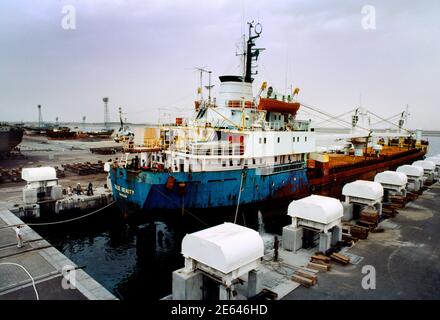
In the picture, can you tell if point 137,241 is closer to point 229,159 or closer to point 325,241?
point 229,159

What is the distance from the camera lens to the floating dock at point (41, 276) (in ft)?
34.0

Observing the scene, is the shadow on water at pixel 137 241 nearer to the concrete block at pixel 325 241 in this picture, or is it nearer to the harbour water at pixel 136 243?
the harbour water at pixel 136 243

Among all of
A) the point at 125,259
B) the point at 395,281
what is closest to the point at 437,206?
the point at 395,281

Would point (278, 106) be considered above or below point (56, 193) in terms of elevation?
above

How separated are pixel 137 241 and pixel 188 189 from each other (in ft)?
14.9

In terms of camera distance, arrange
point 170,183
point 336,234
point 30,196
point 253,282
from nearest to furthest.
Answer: point 253,282
point 336,234
point 170,183
point 30,196

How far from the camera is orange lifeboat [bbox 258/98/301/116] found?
2603 centimetres

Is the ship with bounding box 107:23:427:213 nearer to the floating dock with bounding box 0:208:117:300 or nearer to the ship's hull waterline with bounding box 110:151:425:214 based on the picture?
the ship's hull waterline with bounding box 110:151:425:214

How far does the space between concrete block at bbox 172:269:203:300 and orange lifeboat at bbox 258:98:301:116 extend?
1880cm

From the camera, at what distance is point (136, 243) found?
20.1 metres

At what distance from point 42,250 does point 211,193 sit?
10408 millimetres

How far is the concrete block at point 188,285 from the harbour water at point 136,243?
18.8ft

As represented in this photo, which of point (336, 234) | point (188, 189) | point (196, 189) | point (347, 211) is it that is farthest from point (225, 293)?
point (347, 211)
